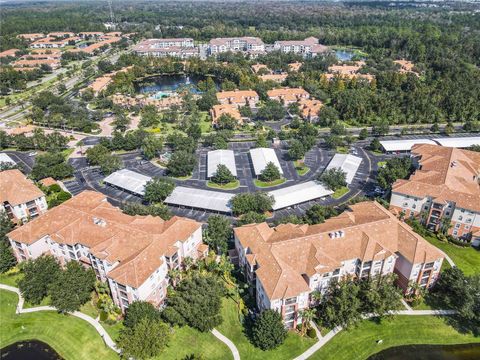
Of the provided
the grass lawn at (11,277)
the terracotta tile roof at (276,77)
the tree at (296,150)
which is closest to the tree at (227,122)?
the tree at (296,150)

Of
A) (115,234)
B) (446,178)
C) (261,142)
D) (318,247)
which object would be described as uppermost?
(446,178)

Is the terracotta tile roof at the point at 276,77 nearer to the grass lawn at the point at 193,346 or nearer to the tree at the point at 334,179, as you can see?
the tree at the point at 334,179

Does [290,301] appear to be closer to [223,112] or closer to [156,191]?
[156,191]

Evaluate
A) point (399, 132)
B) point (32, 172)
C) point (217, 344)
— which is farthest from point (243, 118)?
point (217, 344)

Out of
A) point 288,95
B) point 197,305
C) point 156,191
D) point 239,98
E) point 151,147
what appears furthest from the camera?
point 288,95

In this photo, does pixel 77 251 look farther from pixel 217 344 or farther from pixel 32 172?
pixel 32 172

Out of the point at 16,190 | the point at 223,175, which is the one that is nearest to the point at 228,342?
the point at 223,175
